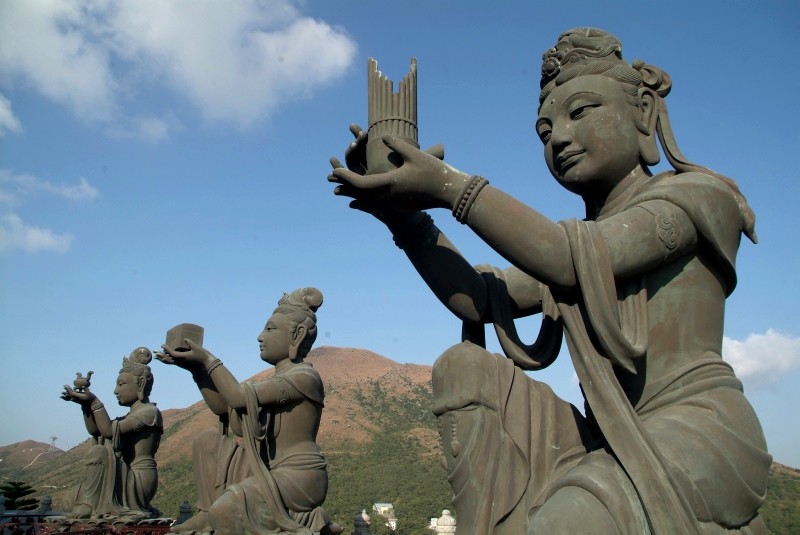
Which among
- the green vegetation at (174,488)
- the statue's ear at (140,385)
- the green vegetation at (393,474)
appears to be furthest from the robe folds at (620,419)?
the green vegetation at (174,488)

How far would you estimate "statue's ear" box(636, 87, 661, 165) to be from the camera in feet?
11.2

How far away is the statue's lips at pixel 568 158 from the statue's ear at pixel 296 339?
5.43m

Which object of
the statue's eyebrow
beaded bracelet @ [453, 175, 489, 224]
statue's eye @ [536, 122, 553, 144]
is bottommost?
beaded bracelet @ [453, 175, 489, 224]

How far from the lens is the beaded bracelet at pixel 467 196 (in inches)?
113

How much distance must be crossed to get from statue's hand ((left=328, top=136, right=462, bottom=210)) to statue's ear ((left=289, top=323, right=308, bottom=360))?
544cm

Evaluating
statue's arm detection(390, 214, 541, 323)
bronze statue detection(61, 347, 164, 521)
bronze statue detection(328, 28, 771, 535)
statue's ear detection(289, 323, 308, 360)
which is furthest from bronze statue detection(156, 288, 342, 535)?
bronze statue detection(328, 28, 771, 535)

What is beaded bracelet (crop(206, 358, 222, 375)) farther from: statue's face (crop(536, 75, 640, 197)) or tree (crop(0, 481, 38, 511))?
tree (crop(0, 481, 38, 511))

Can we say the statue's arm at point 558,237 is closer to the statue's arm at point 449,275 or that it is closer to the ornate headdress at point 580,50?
the statue's arm at point 449,275

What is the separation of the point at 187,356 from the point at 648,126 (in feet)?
18.2

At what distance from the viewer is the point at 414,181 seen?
9.62 feet

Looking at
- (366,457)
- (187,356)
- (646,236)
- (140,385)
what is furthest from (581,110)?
(366,457)

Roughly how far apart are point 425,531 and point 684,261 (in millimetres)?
24345

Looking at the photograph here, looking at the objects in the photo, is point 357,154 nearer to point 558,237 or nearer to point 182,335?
point 558,237

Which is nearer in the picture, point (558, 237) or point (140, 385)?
point (558, 237)
